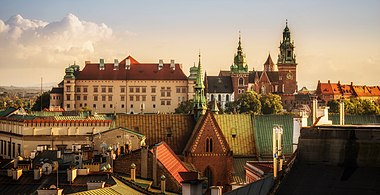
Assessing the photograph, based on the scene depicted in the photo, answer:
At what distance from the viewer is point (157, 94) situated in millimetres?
152875

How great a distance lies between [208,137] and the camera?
46.3m

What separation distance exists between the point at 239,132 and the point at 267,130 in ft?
6.10

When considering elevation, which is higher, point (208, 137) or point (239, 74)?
point (239, 74)

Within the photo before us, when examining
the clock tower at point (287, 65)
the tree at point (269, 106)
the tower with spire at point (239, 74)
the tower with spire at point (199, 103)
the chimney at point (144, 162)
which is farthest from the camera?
the tower with spire at point (239, 74)

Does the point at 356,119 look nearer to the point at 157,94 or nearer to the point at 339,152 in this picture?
the point at 339,152

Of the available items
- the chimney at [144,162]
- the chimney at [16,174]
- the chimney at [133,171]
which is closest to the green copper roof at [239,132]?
the chimney at [144,162]

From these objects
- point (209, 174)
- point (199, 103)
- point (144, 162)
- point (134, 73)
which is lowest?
point (209, 174)

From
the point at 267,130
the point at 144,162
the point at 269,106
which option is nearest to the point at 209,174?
the point at 267,130

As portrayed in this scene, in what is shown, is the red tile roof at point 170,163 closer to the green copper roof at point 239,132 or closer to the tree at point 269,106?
the green copper roof at point 239,132

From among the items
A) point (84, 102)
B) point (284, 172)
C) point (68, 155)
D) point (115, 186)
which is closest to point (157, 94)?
point (84, 102)

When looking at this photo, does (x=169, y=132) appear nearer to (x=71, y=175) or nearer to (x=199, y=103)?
(x=199, y=103)

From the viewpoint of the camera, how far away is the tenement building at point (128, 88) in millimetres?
151250

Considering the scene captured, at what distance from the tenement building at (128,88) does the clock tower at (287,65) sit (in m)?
23.4

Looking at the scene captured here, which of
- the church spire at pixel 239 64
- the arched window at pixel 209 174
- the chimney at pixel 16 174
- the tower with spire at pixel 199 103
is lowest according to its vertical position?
the arched window at pixel 209 174
